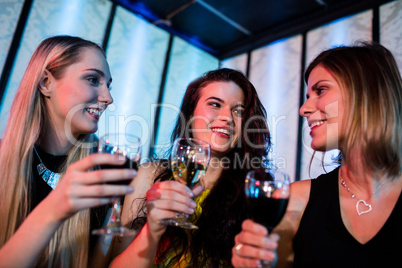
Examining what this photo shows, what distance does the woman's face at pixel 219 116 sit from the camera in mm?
1967

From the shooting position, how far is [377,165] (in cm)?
145

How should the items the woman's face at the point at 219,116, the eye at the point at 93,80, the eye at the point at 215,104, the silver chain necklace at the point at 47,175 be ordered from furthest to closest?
the eye at the point at 215,104, the woman's face at the point at 219,116, the eye at the point at 93,80, the silver chain necklace at the point at 47,175

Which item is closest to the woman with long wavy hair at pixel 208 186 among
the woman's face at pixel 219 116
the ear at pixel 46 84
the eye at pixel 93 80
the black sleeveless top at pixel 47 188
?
the woman's face at pixel 219 116

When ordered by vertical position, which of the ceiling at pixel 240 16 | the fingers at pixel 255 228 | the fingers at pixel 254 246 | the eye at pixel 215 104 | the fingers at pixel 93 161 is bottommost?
the fingers at pixel 254 246

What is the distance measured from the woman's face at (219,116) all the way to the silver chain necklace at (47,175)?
0.88 meters

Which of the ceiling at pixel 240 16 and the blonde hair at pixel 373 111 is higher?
the ceiling at pixel 240 16

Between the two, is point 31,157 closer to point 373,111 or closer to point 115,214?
point 115,214

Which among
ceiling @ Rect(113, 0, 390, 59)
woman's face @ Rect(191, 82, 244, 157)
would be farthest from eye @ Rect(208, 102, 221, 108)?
ceiling @ Rect(113, 0, 390, 59)

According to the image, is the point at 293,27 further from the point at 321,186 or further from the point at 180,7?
the point at 321,186

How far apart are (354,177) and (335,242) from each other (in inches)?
14.6

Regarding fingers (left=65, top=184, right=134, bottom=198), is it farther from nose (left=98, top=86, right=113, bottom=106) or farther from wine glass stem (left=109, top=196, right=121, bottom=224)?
nose (left=98, top=86, right=113, bottom=106)

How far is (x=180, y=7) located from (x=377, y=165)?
367 centimetres

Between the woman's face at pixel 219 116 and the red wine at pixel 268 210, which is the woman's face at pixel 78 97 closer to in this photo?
the woman's face at pixel 219 116

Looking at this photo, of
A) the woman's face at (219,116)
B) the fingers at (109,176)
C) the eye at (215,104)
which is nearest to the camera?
the fingers at (109,176)
